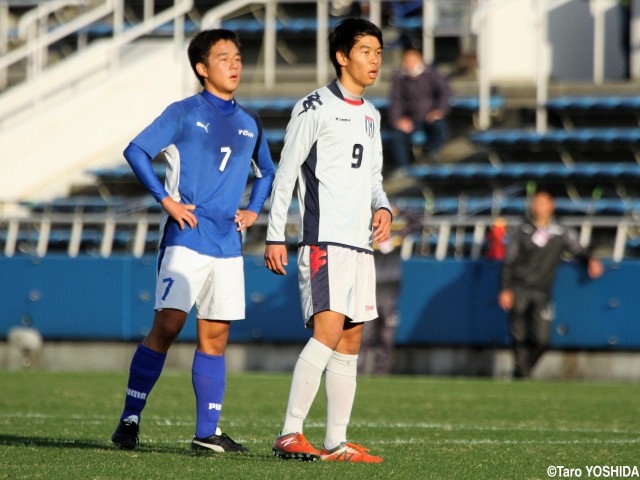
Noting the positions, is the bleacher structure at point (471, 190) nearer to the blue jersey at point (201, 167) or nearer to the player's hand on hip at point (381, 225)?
the blue jersey at point (201, 167)

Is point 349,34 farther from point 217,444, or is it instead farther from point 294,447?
point 217,444

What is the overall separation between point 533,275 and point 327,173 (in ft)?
25.4

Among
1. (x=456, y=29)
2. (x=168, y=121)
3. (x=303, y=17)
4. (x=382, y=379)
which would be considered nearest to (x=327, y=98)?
(x=168, y=121)

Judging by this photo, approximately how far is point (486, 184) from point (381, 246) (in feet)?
10.5

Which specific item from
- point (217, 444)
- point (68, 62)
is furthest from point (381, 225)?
point (68, 62)

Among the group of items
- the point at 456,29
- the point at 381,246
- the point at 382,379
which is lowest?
the point at 382,379

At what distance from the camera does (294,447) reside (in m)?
5.95

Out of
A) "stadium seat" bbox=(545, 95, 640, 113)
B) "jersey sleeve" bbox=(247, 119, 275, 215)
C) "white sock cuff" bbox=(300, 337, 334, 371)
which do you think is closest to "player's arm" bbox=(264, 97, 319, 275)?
"white sock cuff" bbox=(300, 337, 334, 371)

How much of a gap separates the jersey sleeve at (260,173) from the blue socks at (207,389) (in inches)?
32.2

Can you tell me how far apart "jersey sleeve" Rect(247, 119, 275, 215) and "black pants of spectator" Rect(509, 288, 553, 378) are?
6.99 meters

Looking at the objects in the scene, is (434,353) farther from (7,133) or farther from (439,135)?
(7,133)

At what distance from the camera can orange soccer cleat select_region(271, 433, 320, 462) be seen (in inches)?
234

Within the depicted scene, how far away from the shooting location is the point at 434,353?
1442cm

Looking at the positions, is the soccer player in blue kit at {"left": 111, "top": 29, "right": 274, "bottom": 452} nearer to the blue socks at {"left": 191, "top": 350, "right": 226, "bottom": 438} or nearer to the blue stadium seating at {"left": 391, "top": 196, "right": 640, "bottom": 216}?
the blue socks at {"left": 191, "top": 350, "right": 226, "bottom": 438}
